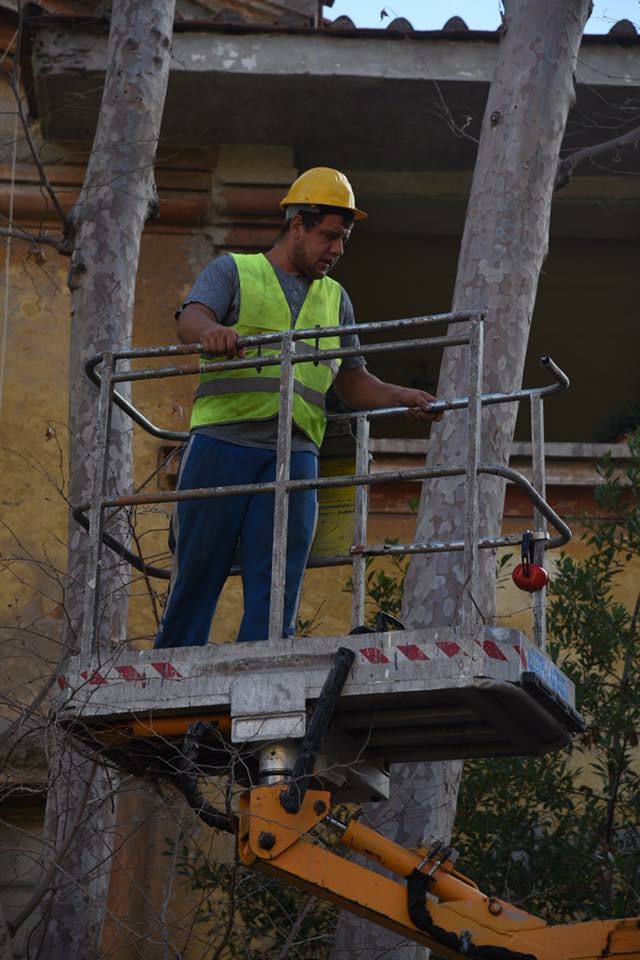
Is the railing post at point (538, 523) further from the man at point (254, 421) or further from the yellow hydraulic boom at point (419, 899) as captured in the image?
the yellow hydraulic boom at point (419, 899)

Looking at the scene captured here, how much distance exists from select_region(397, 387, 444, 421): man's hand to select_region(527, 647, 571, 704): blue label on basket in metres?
1.23

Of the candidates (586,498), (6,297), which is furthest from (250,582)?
(6,297)

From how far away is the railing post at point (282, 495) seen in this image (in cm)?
675

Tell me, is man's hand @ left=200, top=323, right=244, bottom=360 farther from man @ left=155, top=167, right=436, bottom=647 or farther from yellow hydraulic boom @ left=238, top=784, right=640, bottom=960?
yellow hydraulic boom @ left=238, top=784, right=640, bottom=960

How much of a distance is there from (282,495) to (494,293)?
311 centimetres

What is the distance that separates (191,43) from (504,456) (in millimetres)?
4233

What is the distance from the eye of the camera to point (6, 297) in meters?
12.5

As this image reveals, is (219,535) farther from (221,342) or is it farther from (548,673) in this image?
(548,673)

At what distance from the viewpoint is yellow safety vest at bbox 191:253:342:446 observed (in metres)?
7.34

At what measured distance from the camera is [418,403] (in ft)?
24.8

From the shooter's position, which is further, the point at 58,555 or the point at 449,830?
the point at 58,555

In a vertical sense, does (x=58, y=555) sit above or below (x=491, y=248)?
below

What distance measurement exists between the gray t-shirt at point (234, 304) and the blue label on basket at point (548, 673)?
4.50ft

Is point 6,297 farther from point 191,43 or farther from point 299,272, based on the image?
point 299,272
